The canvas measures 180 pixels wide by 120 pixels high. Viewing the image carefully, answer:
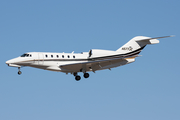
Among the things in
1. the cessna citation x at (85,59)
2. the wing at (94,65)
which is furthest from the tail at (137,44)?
the wing at (94,65)

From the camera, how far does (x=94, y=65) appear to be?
3394 centimetres

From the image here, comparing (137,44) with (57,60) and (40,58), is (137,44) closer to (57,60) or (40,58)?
(57,60)

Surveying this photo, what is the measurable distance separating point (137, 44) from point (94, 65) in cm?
574

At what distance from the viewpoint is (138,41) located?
36.5 meters

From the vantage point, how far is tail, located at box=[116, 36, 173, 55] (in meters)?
36.0

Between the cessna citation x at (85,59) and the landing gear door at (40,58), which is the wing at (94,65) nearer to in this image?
the cessna citation x at (85,59)

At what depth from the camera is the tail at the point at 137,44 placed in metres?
36.0

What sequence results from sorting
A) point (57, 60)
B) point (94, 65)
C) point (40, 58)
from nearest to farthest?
1. point (40, 58)
2. point (57, 60)
3. point (94, 65)

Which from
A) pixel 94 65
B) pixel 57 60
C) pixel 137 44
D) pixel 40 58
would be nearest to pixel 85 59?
pixel 94 65

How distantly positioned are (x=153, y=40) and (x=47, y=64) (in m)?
12.0

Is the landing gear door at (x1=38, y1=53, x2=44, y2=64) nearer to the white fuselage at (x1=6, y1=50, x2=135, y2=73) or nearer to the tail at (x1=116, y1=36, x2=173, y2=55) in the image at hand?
the white fuselage at (x1=6, y1=50, x2=135, y2=73)

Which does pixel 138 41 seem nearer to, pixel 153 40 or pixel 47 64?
pixel 153 40

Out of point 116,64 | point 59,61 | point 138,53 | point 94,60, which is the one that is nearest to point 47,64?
point 59,61

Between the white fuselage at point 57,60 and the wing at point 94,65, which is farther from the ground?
the white fuselage at point 57,60
